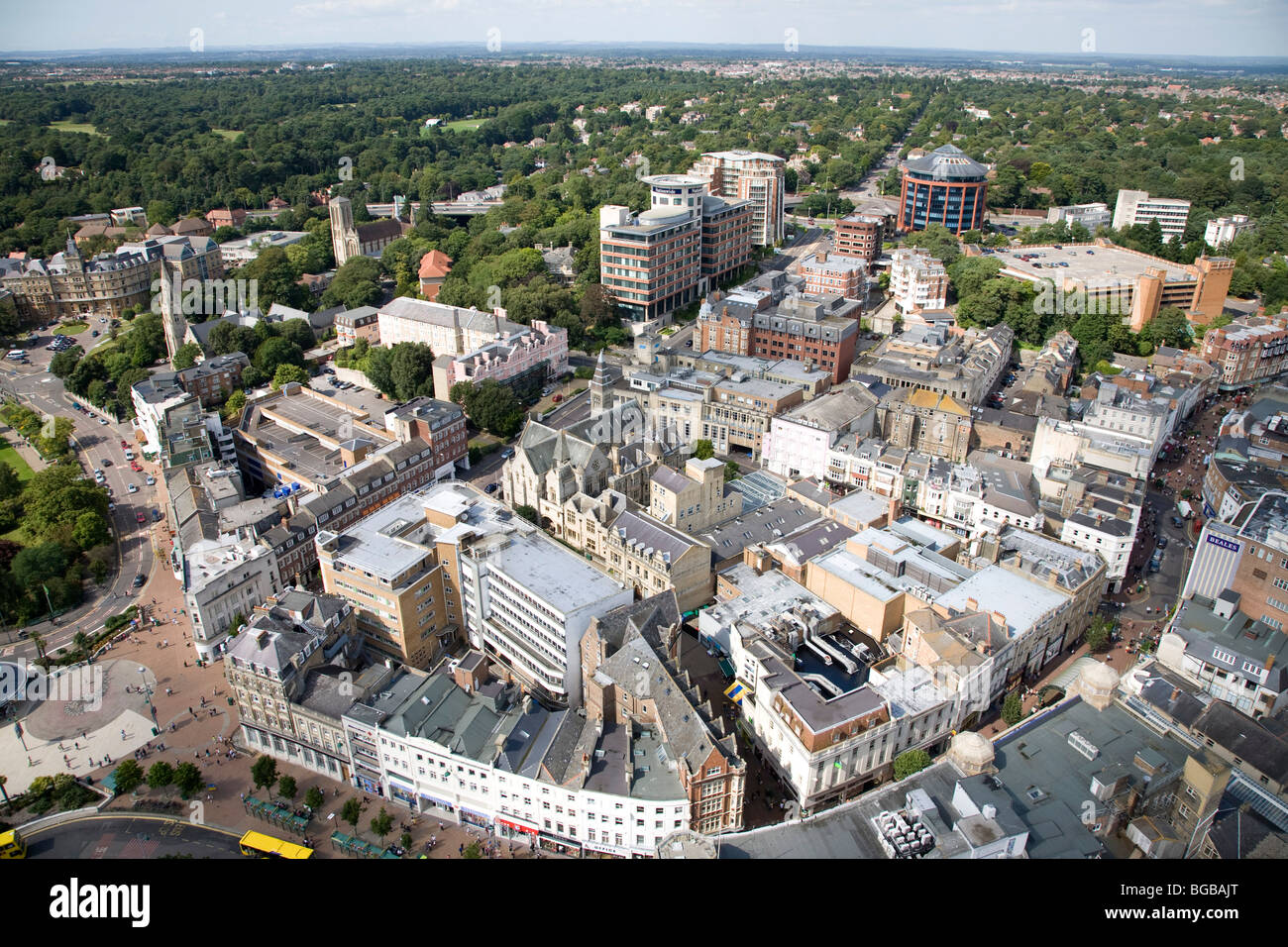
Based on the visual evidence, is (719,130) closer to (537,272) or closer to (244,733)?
(537,272)

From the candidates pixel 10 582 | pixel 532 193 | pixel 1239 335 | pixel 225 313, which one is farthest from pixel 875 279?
pixel 10 582

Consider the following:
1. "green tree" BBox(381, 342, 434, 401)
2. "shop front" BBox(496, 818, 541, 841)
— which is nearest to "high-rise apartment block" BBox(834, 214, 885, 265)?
"green tree" BBox(381, 342, 434, 401)

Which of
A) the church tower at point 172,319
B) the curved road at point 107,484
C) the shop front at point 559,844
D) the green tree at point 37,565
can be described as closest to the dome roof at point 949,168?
the church tower at point 172,319

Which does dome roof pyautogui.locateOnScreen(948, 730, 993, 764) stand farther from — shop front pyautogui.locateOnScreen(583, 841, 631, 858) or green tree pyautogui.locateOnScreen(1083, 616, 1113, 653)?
green tree pyautogui.locateOnScreen(1083, 616, 1113, 653)

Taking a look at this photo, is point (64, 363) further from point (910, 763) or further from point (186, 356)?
point (910, 763)

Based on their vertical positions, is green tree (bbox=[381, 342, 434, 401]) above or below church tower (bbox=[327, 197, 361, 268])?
below
